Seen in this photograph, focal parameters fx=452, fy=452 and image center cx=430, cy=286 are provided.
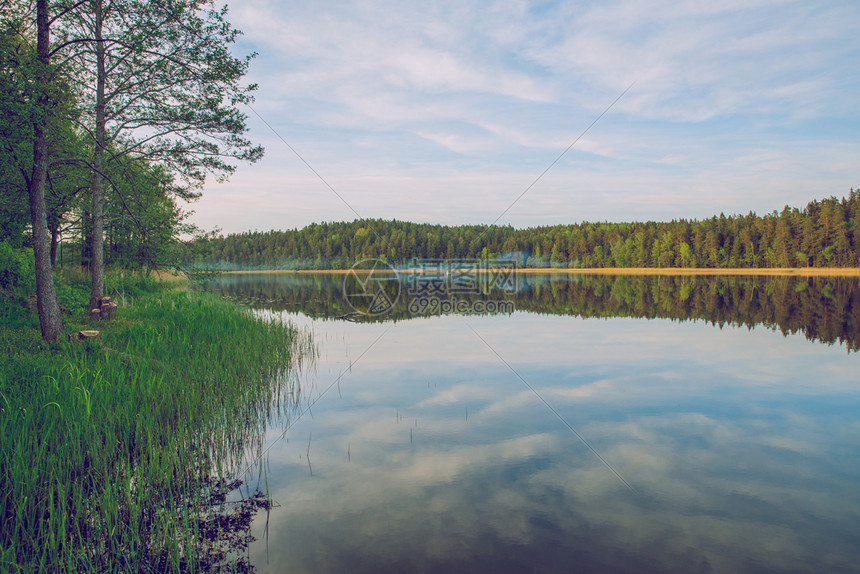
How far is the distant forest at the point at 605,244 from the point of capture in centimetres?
8869

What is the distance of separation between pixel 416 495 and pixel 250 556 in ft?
7.52

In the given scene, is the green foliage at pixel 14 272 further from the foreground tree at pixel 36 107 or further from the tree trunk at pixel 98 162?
the foreground tree at pixel 36 107

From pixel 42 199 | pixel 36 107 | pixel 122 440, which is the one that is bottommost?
pixel 122 440

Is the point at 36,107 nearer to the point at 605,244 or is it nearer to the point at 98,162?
the point at 98,162

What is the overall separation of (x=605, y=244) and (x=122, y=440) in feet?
465

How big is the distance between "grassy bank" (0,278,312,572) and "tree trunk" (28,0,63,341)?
741mm

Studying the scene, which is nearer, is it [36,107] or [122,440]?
[122,440]

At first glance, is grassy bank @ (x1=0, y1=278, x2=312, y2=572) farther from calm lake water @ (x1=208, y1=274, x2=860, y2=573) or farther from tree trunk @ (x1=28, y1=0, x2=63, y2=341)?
calm lake water @ (x1=208, y1=274, x2=860, y2=573)

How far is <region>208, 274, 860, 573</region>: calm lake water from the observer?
5.24 m

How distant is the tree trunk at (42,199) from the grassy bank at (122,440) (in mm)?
741

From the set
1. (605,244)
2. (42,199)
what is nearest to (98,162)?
(42,199)

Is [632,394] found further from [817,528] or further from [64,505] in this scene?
[64,505]

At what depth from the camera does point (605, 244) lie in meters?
136

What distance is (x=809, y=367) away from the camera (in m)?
14.4
